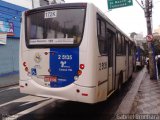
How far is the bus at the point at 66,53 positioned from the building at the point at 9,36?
1500 cm

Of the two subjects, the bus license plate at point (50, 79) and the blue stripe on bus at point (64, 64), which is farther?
the bus license plate at point (50, 79)

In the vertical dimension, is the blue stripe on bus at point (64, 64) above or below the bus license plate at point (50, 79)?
above

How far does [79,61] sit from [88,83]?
0.60 m

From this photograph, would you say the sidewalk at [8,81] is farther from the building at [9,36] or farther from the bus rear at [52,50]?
the bus rear at [52,50]

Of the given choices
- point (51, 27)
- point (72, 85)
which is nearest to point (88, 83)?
point (72, 85)

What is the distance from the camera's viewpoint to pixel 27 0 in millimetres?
26688

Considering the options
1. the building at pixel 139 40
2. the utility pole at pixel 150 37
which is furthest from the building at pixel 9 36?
the utility pole at pixel 150 37

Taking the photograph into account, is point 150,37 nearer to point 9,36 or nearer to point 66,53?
point 66,53

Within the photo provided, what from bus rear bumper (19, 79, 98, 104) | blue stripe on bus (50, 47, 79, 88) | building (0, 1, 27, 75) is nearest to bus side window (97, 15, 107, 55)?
blue stripe on bus (50, 47, 79, 88)

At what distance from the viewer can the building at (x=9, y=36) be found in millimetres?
22828

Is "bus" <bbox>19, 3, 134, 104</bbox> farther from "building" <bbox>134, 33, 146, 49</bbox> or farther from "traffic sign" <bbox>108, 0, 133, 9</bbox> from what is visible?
"building" <bbox>134, 33, 146, 49</bbox>

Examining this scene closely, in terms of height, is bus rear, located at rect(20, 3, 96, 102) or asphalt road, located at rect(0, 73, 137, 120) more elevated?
bus rear, located at rect(20, 3, 96, 102)

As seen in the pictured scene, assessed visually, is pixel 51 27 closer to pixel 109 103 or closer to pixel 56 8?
pixel 56 8

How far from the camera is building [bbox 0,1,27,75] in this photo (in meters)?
22.8
